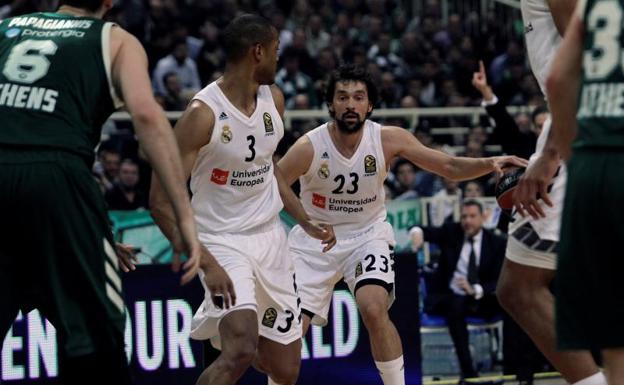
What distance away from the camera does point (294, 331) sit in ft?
24.9

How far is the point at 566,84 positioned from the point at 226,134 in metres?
3.09

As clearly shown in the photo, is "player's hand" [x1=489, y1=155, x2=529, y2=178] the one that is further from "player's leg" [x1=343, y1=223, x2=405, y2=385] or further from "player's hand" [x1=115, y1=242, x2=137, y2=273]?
"player's hand" [x1=115, y1=242, x2=137, y2=273]

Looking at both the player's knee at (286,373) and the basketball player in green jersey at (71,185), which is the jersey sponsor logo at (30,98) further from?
the player's knee at (286,373)

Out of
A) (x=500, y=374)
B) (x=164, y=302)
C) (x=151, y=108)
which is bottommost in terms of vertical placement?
(x=500, y=374)

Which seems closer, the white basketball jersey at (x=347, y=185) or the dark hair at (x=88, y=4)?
the dark hair at (x=88, y=4)

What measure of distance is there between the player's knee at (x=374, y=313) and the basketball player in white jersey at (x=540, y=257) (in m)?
1.73

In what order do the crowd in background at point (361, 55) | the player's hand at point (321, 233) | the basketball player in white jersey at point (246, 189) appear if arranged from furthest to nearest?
the crowd in background at point (361, 55)
the player's hand at point (321, 233)
the basketball player in white jersey at point (246, 189)

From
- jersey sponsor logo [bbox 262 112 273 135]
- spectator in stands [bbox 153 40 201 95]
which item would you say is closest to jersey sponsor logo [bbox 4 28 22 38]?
jersey sponsor logo [bbox 262 112 273 135]

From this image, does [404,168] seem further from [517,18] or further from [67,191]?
[67,191]

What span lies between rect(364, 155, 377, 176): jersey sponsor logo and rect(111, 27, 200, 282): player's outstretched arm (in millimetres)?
3819

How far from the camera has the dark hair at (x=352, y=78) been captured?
8922 mm

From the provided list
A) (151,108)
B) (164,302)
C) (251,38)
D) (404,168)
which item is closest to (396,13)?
(404,168)

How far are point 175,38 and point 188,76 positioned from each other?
0.68 metres

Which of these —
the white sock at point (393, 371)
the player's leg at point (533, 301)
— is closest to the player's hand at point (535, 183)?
the player's leg at point (533, 301)
